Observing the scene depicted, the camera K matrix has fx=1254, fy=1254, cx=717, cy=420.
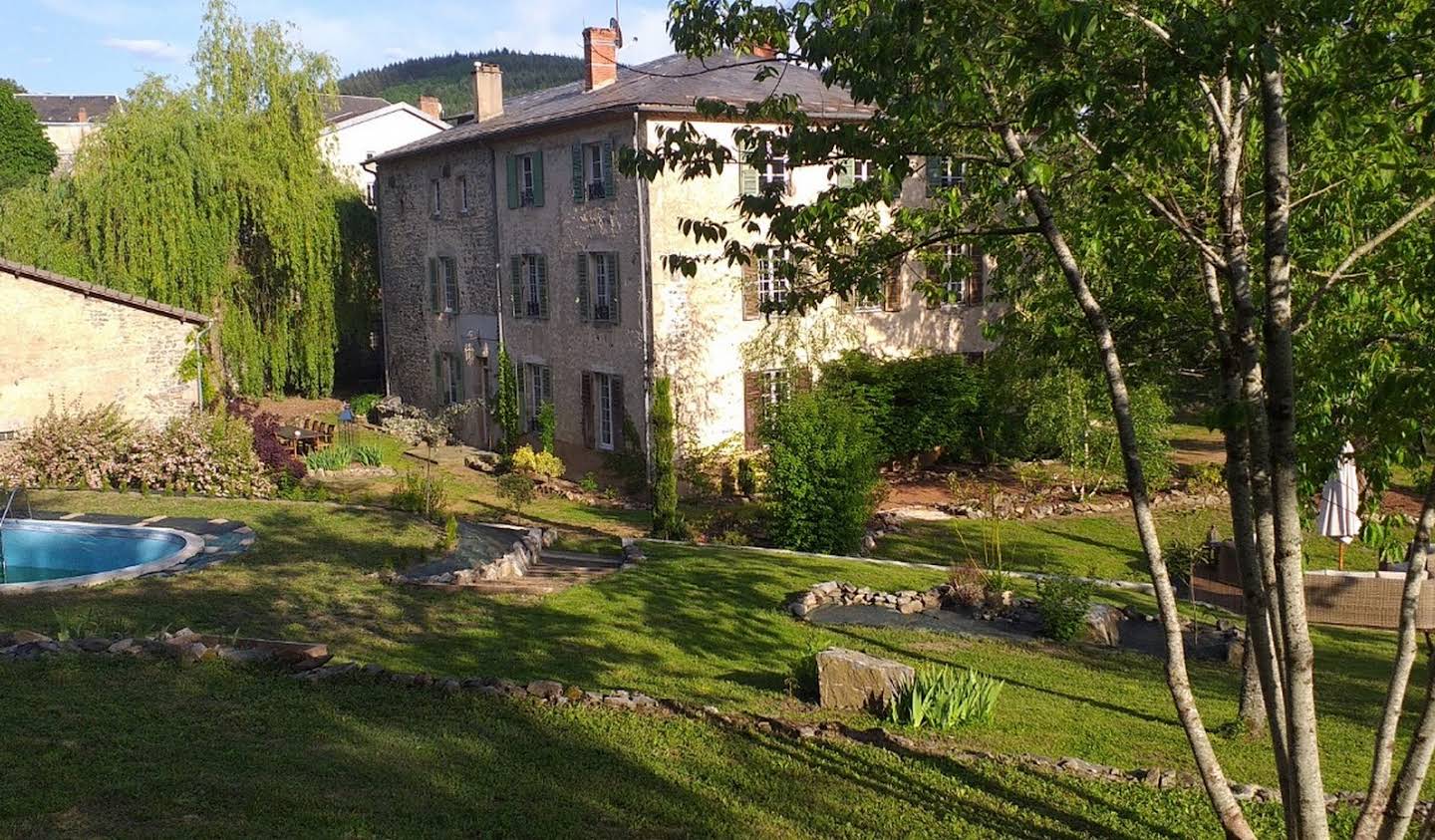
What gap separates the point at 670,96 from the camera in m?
23.6

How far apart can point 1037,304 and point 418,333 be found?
26.7 meters

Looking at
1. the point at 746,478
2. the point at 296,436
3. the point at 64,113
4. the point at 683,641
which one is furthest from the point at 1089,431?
the point at 64,113

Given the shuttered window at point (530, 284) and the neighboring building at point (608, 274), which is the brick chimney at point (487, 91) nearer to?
the neighboring building at point (608, 274)

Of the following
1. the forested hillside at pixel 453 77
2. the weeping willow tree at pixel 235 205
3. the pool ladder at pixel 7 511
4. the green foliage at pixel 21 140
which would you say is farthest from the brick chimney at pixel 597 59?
the forested hillside at pixel 453 77

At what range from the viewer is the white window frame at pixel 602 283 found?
81.9ft

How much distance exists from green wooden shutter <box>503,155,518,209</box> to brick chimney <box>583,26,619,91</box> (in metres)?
2.43

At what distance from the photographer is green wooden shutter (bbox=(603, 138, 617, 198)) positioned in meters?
24.4

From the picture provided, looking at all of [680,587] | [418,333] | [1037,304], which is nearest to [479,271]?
[418,333]

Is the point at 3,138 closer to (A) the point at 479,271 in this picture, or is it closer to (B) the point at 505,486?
(A) the point at 479,271

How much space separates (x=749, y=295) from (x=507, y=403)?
7.35 metres

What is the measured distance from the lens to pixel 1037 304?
10.3 m

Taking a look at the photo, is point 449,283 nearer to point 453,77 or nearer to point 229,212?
point 229,212

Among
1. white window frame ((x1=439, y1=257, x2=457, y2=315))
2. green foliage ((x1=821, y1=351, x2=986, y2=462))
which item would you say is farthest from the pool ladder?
green foliage ((x1=821, y1=351, x2=986, y2=462))

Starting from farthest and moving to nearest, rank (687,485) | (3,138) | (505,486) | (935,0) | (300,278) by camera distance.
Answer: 1. (3,138)
2. (300,278)
3. (687,485)
4. (505,486)
5. (935,0)
